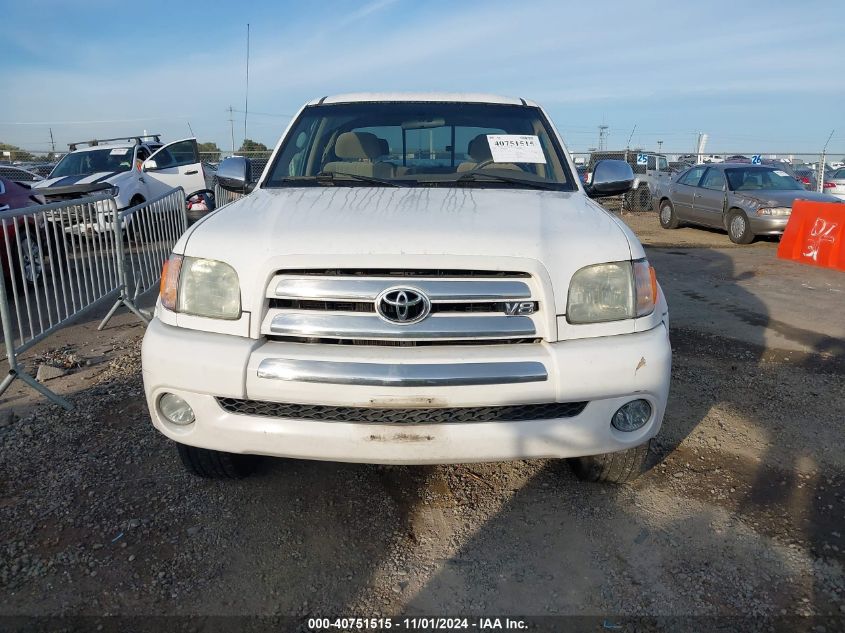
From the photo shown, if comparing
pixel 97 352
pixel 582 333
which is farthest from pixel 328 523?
pixel 97 352

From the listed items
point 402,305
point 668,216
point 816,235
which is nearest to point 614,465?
point 402,305

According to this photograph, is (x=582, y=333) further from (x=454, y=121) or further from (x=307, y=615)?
(x=454, y=121)

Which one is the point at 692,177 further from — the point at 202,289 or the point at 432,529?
the point at 202,289

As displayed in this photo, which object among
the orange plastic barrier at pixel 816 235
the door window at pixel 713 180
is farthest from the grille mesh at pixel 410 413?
the door window at pixel 713 180

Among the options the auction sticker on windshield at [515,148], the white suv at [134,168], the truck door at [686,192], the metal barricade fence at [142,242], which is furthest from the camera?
the truck door at [686,192]

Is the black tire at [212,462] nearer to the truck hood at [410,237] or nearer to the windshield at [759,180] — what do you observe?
the truck hood at [410,237]

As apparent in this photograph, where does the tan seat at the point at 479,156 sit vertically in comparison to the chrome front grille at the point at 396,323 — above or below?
above

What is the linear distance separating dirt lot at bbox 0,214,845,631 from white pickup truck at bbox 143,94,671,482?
1.52 ft

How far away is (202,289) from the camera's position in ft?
8.45

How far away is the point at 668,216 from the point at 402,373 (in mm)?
14077

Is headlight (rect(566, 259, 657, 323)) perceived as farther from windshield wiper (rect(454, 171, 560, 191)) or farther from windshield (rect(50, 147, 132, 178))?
windshield (rect(50, 147, 132, 178))

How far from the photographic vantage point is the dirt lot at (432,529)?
2.36 m

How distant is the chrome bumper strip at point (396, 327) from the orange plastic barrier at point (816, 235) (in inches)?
358

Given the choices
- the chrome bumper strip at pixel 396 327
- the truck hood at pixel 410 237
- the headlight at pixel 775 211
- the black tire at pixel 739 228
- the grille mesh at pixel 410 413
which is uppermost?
the truck hood at pixel 410 237
